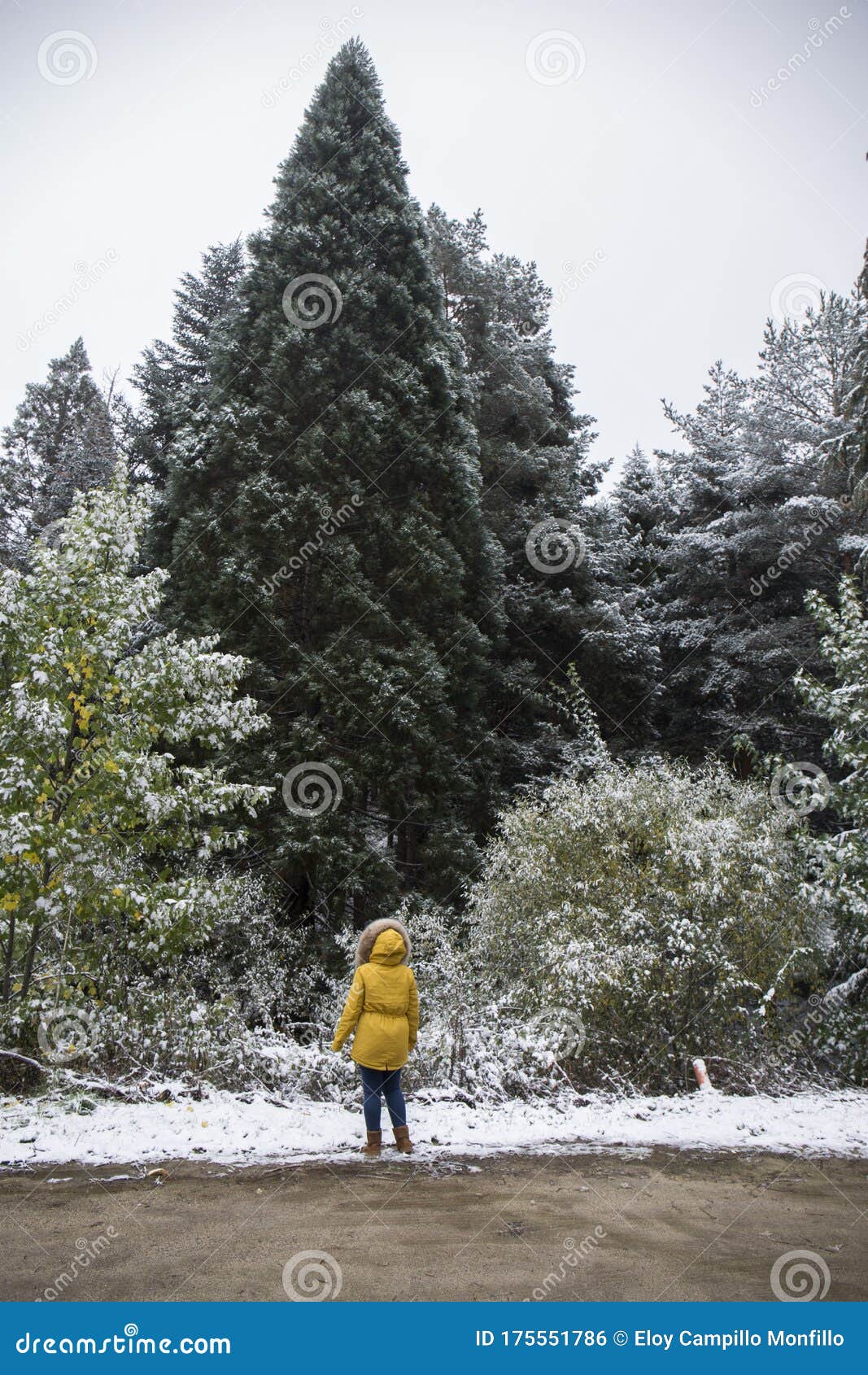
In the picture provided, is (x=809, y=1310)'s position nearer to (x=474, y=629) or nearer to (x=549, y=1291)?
(x=549, y=1291)

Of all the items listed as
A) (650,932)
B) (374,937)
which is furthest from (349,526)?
(374,937)

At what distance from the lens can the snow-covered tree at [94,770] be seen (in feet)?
23.1

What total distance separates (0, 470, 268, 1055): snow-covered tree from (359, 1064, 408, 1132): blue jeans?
2638 mm

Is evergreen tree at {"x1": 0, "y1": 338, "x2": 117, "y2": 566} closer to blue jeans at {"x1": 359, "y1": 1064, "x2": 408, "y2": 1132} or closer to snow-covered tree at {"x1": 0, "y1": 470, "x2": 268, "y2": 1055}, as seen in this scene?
snow-covered tree at {"x1": 0, "y1": 470, "x2": 268, "y2": 1055}

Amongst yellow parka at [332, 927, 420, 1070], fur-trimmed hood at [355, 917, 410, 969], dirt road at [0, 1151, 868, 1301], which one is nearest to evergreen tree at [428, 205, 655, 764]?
fur-trimmed hood at [355, 917, 410, 969]

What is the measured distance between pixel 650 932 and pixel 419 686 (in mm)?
7674

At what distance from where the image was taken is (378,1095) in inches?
223

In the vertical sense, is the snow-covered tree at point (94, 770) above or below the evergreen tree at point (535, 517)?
below

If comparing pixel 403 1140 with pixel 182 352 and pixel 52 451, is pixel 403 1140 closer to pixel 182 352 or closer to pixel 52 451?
pixel 182 352

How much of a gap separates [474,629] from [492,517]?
16.4 feet

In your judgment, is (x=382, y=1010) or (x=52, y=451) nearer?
(x=382, y=1010)

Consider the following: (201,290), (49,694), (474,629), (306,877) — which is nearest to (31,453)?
(201,290)

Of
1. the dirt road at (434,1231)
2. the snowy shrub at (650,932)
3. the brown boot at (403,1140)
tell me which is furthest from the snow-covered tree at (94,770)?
the snowy shrub at (650,932)

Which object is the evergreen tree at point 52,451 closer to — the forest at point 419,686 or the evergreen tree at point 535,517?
the forest at point 419,686
